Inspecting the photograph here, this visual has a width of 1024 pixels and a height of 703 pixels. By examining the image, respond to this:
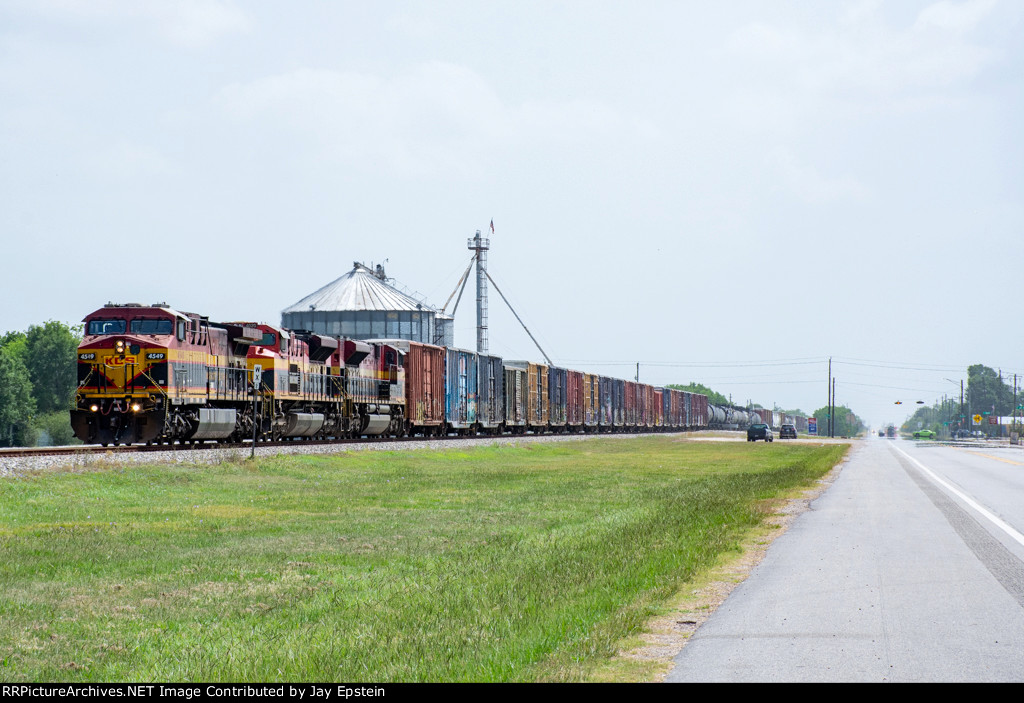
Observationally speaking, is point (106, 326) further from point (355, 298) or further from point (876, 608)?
point (355, 298)

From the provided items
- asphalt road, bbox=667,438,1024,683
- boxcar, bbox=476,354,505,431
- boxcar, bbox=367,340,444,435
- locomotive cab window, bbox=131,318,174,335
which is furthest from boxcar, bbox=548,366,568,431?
asphalt road, bbox=667,438,1024,683

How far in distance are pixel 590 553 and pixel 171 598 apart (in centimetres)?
531

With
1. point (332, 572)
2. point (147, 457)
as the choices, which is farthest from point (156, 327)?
point (332, 572)

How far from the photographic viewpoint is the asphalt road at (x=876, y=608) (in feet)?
22.7

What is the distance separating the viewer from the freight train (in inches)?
1225

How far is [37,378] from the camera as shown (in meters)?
111

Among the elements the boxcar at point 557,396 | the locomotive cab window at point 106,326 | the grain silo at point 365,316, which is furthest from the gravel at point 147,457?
the grain silo at point 365,316

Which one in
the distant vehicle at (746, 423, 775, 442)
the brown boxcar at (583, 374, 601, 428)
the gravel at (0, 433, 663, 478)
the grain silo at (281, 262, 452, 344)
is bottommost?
the distant vehicle at (746, 423, 775, 442)

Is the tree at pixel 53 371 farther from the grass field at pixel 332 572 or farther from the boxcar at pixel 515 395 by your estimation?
the grass field at pixel 332 572

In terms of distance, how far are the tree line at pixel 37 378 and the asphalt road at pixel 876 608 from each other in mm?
86757

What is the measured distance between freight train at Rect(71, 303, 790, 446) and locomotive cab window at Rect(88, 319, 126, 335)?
31mm

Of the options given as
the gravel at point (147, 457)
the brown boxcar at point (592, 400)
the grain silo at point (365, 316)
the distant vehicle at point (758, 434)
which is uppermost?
the grain silo at point (365, 316)

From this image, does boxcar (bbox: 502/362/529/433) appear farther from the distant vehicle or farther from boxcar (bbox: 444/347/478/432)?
the distant vehicle

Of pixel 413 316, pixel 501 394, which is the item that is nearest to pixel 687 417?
pixel 413 316
